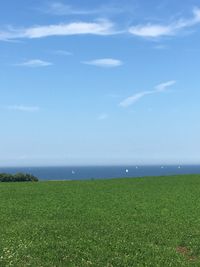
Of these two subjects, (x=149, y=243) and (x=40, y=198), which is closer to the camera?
(x=149, y=243)

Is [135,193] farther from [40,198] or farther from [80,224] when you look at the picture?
[80,224]

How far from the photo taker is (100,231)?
2958cm

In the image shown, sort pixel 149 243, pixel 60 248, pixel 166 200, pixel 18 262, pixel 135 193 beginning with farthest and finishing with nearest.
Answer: pixel 135 193 < pixel 166 200 < pixel 149 243 < pixel 60 248 < pixel 18 262

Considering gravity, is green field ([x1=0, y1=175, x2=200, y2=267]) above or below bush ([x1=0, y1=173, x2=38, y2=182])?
below

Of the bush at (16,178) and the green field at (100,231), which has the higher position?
the bush at (16,178)

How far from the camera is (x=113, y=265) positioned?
22.6 meters

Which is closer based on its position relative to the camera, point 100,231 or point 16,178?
point 100,231

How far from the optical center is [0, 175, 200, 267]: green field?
23.4 meters

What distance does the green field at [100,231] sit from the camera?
23.4 metres

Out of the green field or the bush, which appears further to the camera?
the bush

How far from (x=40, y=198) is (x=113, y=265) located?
27.1m

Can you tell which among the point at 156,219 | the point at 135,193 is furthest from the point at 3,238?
the point at 135,193

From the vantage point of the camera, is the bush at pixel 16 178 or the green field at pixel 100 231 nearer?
the green field at pixel 100 231

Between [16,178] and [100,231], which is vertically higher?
[16,178]
